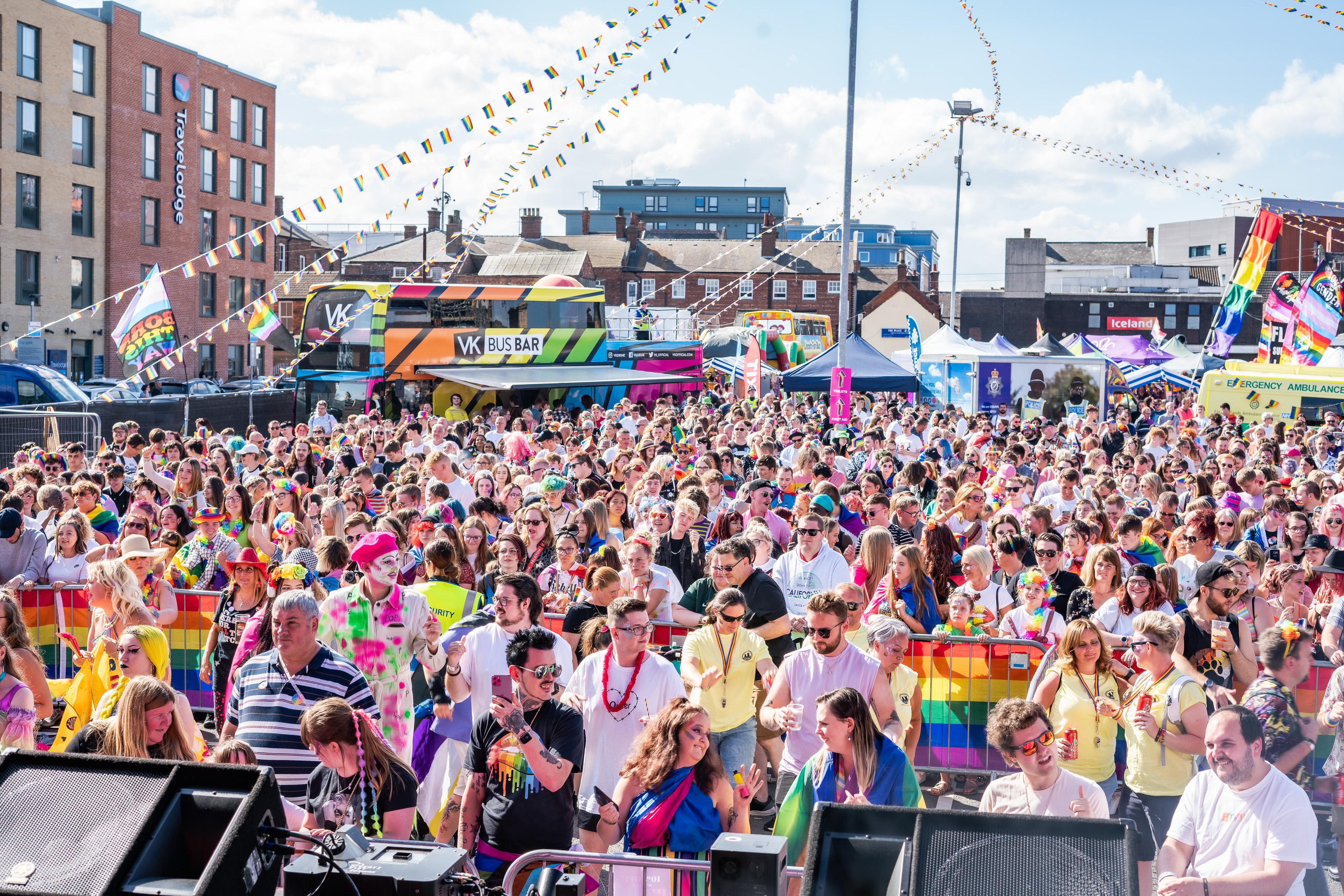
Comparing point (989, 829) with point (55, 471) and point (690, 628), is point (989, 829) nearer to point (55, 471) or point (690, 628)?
point (690, 628)

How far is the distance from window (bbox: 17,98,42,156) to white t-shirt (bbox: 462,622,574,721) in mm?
41024

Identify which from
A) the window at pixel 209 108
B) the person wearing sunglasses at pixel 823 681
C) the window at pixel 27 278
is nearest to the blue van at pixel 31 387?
the window at pixel 27 278

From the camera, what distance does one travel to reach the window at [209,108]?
47.0 m

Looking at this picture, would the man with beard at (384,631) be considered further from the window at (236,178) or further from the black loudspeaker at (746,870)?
the window at (236,178)

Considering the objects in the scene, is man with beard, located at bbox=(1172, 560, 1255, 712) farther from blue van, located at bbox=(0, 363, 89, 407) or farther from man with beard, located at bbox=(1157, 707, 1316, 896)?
blue van, located at bbox=(0, 363, 89, 407)

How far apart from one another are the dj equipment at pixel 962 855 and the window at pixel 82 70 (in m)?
45.2

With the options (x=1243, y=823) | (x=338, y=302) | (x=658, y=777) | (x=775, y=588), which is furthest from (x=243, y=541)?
(x=338, y=302)

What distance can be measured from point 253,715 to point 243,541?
15.3ft

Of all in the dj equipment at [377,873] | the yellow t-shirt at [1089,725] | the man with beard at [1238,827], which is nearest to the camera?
the dj equipment at [377,873]

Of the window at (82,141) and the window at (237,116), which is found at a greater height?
the window at (237,116)

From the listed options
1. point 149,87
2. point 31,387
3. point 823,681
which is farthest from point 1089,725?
point 149,87

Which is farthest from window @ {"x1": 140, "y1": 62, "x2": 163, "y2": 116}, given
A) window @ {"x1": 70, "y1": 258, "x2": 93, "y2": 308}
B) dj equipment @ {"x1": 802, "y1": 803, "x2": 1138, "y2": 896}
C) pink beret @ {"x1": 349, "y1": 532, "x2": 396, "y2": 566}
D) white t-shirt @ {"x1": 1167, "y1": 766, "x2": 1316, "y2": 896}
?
dj equipment @ {"x1": 802, "y1": 803, "x2": 1138, "y2": 896}

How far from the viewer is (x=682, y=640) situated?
24.3ft

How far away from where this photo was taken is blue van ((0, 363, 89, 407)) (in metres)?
23.3
